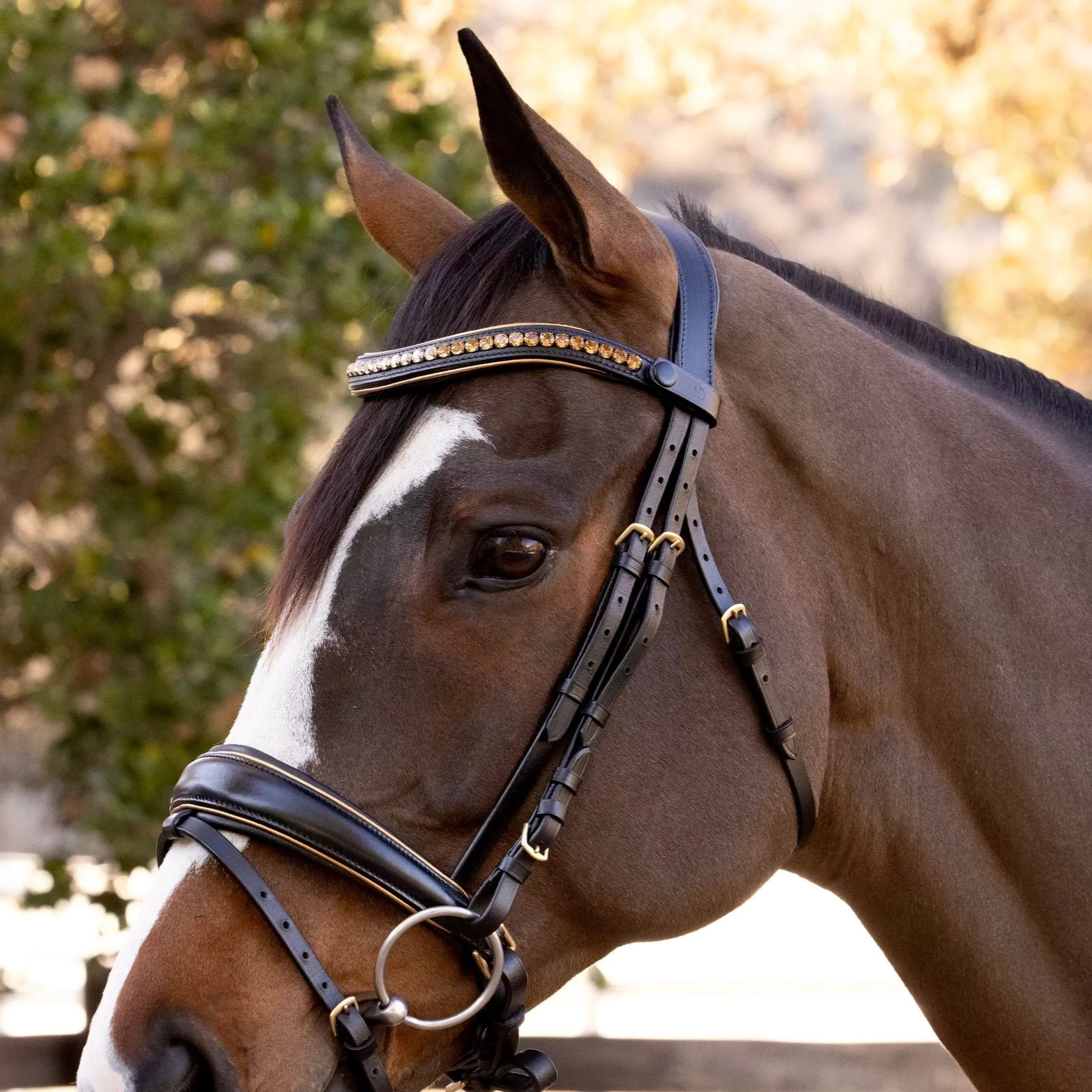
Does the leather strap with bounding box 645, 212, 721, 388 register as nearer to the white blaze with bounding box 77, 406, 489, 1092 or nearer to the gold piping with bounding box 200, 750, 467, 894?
the white blaze with bounding box 77, 406, 489, 1092

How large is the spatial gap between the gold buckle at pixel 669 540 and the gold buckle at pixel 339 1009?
0.71 meters

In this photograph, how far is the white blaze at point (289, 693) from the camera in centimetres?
157

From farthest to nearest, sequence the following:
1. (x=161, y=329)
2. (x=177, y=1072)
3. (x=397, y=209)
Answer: (x=161, y=329) < (x=397, y=209) < (x=177, y=1072)

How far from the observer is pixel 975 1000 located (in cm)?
→ 191

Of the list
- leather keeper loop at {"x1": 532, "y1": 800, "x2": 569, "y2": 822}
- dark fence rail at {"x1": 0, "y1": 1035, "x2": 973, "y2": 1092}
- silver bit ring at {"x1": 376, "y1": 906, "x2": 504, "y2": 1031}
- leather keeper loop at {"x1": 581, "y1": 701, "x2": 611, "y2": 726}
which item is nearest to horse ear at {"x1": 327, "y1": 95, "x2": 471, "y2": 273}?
leather keeper loop at {"x1": 581, "y1": 701, "x2": 611, "y2": 726}

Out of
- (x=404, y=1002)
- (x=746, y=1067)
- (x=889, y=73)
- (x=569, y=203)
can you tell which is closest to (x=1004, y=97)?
(x=889, y=73)

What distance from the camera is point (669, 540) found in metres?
1.78

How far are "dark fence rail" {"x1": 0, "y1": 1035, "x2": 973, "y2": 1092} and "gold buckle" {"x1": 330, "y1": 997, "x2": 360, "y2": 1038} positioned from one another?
4.17m

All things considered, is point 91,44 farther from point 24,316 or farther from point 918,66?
point 918,66

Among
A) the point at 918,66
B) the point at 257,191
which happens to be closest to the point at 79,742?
the point at 257,191

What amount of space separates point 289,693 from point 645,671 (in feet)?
1.59

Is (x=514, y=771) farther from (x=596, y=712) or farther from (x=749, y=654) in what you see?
(x=749, y=654)

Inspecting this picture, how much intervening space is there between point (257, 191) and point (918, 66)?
5.16 m

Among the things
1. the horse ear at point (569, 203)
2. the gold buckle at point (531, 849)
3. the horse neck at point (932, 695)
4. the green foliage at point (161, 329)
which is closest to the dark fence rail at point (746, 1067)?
the green foliage at point (161, 329)
